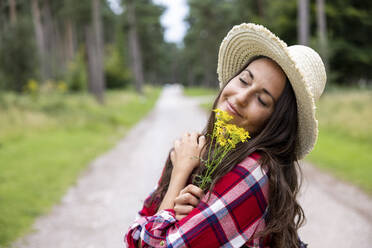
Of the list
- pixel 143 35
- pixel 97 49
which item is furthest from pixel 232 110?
pixel 143 35

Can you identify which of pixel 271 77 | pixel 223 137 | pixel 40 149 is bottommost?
pixel 40 149

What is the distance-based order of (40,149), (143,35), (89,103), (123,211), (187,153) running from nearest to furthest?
1. (187,153)
2. (123,211)
3. (40,149)
4. (89,103)
5. (143,35)

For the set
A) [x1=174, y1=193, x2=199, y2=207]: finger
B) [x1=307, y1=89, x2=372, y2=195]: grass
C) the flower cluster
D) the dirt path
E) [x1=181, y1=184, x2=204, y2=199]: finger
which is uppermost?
the flower cluster

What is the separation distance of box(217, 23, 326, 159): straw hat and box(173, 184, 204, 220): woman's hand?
623 mm

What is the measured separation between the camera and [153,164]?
23.6 feet

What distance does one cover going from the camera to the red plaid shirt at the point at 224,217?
1.27 metres

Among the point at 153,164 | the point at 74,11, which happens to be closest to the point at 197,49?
the point at 74,11

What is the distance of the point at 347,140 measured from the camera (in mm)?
8242

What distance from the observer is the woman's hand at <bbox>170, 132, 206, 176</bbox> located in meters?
1.50

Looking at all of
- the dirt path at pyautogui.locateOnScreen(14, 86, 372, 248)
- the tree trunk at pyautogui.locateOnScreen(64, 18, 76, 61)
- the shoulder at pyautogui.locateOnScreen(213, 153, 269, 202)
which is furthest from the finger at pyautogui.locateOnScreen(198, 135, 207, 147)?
the tree trunk at pyautogui.locateOnScreen(64, 18, 76, 61)

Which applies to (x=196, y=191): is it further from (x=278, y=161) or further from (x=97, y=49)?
(x=97, y=49)

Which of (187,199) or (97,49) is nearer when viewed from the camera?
(187,199)

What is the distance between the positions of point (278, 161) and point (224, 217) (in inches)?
15.2

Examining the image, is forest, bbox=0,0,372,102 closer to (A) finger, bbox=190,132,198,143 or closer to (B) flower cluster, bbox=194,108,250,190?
(A) finger, bbox=190,132,198,143
